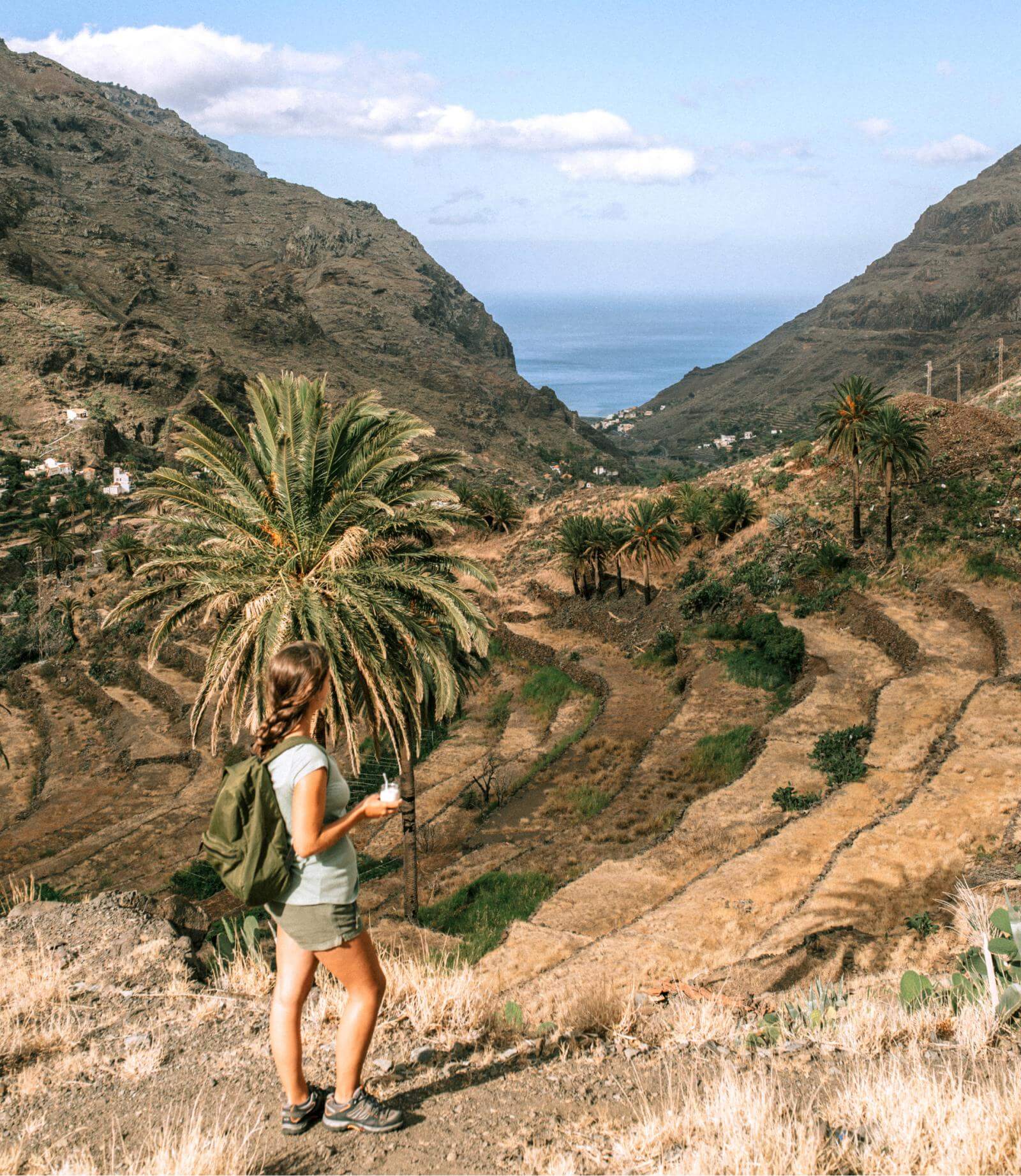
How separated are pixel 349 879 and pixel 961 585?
28.5 meters

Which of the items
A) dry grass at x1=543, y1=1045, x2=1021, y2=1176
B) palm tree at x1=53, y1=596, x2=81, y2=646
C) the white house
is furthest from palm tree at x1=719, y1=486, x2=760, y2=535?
A: the white house

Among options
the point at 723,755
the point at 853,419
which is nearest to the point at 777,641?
the point at 723,755

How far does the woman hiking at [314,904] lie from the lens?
12.3 ft

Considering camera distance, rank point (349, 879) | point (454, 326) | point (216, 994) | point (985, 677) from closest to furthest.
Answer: point (349, 879)
point (216, 994)
point (985, 677)
point (454, 326)

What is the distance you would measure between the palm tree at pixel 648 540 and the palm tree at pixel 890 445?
25.0 feet

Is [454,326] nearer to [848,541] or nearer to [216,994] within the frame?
[848,541]

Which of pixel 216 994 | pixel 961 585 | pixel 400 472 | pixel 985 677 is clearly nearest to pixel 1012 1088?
pixel 216 994

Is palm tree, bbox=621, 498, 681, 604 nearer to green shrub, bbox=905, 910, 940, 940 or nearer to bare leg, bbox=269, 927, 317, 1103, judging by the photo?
green shrub, bbox=905, 910, 940, 940

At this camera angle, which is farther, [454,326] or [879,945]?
[454,326]

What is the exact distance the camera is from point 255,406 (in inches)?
465

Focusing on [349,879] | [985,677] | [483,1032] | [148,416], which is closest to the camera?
[349,879]

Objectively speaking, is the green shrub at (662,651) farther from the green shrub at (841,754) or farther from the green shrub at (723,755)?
the green shrub at (841,754)

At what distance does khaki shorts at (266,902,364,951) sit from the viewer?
12.8ft

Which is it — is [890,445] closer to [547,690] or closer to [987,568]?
[987,568]
